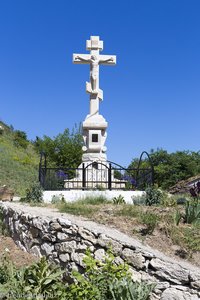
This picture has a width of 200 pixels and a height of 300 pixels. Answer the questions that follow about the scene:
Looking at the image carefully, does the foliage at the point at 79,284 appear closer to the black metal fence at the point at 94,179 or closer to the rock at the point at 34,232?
the rock at the point at 34,232

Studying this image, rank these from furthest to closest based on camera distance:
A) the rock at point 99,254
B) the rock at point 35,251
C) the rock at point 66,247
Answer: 1. the rock at point 35,251
2. the rock at point 66,247
3. the rock at point 99,254

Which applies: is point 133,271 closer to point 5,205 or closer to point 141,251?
point 141,251

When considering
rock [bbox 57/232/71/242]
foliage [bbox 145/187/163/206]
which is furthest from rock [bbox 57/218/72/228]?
foliage [bbox 145/187/163/206]

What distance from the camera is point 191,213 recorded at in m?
7.21

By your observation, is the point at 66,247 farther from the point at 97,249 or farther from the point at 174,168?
the point at 174,168

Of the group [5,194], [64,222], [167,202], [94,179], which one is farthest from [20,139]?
[64,222]

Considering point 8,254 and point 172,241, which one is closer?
point 172,241

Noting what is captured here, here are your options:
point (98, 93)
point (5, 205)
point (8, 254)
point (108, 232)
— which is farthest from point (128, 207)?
point (98, 93)

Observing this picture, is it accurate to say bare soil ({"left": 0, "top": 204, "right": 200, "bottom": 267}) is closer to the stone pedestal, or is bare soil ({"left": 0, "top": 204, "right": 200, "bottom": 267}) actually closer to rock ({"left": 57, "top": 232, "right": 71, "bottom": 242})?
rock ({"left": 57, "top": 232, "right": 71, "bottom": 242})

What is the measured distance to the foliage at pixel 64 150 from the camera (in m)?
24.6

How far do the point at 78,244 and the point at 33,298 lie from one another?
1.24 metres

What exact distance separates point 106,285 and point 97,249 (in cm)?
97

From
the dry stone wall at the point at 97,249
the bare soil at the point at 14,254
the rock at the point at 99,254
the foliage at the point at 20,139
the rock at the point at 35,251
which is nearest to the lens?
the dry stone wall at the point at 97,249

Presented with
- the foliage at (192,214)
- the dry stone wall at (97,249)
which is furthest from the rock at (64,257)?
the foliage at (192,214)
